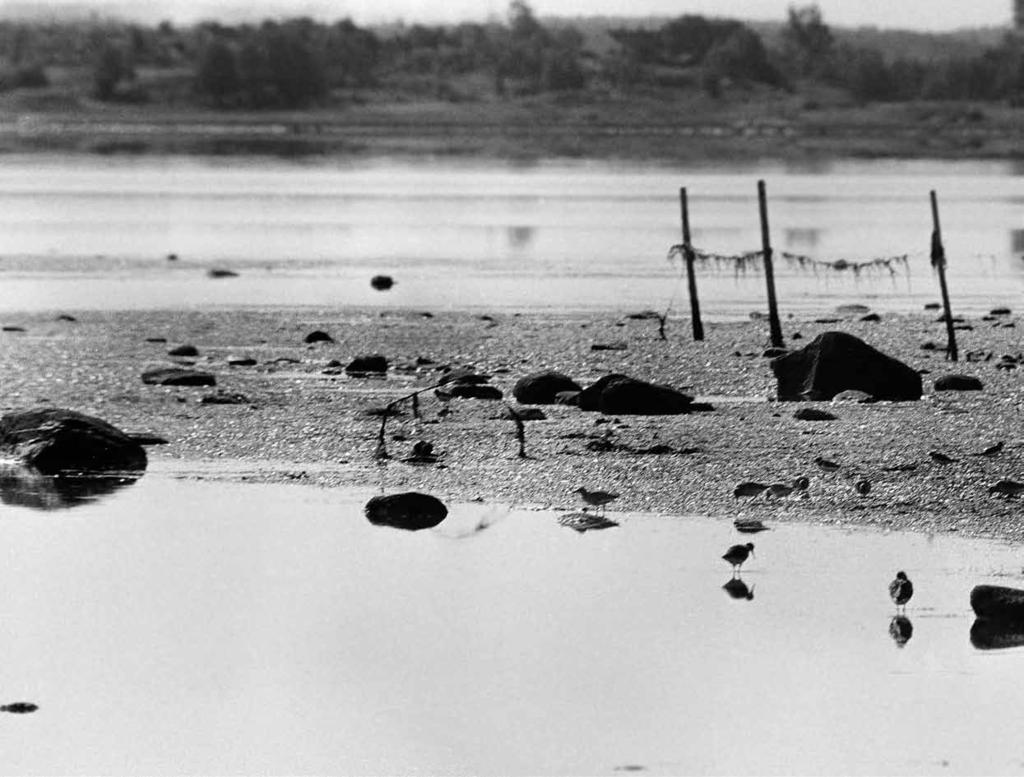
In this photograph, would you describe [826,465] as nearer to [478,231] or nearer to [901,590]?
[901,590]

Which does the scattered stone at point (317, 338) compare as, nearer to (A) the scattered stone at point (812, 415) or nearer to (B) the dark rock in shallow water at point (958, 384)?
(B) the dark rock in shallow water at point (958, 384)

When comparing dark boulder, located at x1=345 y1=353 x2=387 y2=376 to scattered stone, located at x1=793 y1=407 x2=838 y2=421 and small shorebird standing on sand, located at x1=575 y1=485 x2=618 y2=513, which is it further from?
small shorebird standing on sand, located at x1=575 y1=485 x2=618 y2=513

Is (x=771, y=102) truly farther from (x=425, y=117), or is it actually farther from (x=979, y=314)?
(x=979, y=314)

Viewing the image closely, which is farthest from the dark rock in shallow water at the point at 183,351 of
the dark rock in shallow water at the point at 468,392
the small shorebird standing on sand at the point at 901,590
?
the small shorebird standing on sand at the point at 901,590

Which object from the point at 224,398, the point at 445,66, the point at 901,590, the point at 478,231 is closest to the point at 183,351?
the point at 224,398

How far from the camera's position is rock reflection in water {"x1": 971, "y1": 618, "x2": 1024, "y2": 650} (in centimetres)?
1187

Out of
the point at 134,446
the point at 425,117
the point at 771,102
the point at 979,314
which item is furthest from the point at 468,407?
the point at 771,102

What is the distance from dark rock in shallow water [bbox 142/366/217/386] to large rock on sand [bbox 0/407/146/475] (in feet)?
13.7

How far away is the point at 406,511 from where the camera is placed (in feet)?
50.1

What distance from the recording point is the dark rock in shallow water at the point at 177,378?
858 inches

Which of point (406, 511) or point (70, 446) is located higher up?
point (70, 446)

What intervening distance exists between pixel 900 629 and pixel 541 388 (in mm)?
8459

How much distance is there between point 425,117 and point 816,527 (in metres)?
101

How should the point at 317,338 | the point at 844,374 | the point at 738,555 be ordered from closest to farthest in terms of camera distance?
the point at 738,555
the point at 844,374
the point at 317,338
